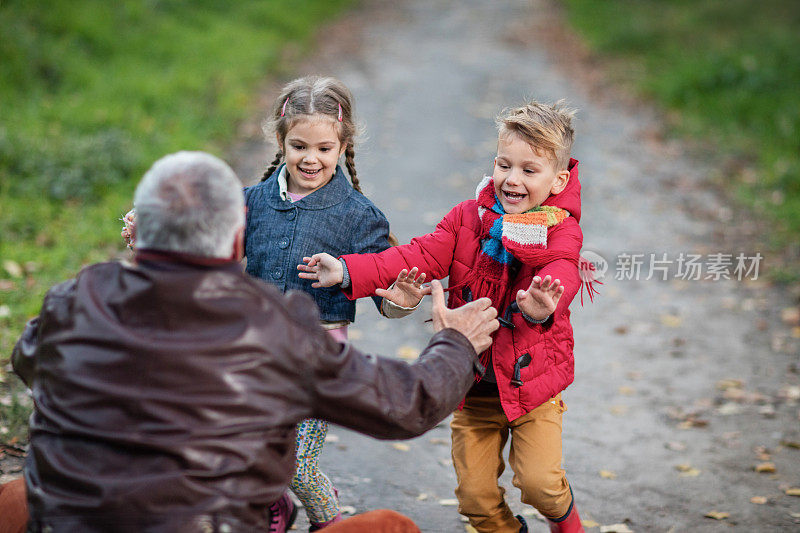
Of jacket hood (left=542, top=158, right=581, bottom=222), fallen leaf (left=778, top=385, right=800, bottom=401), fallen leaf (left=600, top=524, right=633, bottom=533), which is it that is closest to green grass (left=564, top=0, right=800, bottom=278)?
fallen leaf (left=778, top=385, right=800, bottom=401)

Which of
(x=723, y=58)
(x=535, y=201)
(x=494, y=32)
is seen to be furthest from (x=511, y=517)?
(x=494, y=32)

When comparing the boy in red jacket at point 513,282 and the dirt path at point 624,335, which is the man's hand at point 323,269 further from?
the dirt path at point 624,335

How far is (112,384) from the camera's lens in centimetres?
213

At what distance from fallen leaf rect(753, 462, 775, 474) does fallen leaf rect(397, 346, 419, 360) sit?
2344mm

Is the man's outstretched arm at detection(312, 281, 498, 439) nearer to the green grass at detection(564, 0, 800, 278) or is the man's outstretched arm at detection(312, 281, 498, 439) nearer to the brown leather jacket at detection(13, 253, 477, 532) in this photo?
the brown leather jacket at detection(13, 253, 477, 532)

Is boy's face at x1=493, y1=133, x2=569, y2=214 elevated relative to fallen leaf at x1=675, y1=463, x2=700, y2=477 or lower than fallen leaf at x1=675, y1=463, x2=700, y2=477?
elevated

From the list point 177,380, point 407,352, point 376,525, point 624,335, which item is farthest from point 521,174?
point 624,335

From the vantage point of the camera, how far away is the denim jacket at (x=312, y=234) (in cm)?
341

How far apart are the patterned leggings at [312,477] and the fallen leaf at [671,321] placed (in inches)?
165

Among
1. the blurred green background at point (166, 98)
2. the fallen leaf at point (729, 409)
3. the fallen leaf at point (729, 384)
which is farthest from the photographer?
the blurred green background at point (166, 98)

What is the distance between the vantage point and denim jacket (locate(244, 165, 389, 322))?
341 cm

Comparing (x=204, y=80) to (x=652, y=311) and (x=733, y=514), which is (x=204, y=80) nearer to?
(x=652, y=311)

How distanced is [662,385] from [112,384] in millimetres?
4621

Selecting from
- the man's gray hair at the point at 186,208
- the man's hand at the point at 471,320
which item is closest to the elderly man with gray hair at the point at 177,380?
the man's gray hair at the point at 186,208
